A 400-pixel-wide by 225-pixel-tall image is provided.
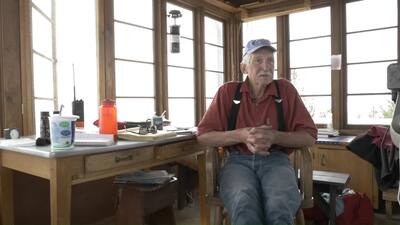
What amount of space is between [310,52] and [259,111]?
7.96 feet

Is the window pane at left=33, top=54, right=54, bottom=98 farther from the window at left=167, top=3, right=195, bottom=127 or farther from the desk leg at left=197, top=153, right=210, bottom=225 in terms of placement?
the window at left=167, top=3, right=195, bottom=127

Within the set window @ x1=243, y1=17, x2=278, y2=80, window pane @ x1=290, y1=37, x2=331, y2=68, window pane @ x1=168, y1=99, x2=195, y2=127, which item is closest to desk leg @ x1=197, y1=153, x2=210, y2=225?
window pane @ x1=168, y1=99, x2=195, y2=127

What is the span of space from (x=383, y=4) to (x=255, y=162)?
279 cm

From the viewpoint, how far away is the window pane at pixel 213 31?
398 centimetres

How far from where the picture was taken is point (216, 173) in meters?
1.66

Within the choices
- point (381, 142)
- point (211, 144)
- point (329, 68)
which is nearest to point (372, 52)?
point (329, 68)

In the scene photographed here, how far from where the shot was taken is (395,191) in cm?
233

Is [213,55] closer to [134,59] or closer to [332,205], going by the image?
[134,59]

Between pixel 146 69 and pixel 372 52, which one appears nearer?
pixel 146 69

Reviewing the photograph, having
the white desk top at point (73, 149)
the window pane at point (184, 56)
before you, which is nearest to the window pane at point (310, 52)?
the window pane at point (184, 56)

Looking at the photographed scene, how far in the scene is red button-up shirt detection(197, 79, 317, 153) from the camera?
1.71 meters

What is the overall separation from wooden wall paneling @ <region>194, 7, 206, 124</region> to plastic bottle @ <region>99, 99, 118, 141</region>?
2179mm

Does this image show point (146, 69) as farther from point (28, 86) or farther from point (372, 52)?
point (372, 52)

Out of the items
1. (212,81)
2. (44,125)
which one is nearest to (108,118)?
(44,125)
